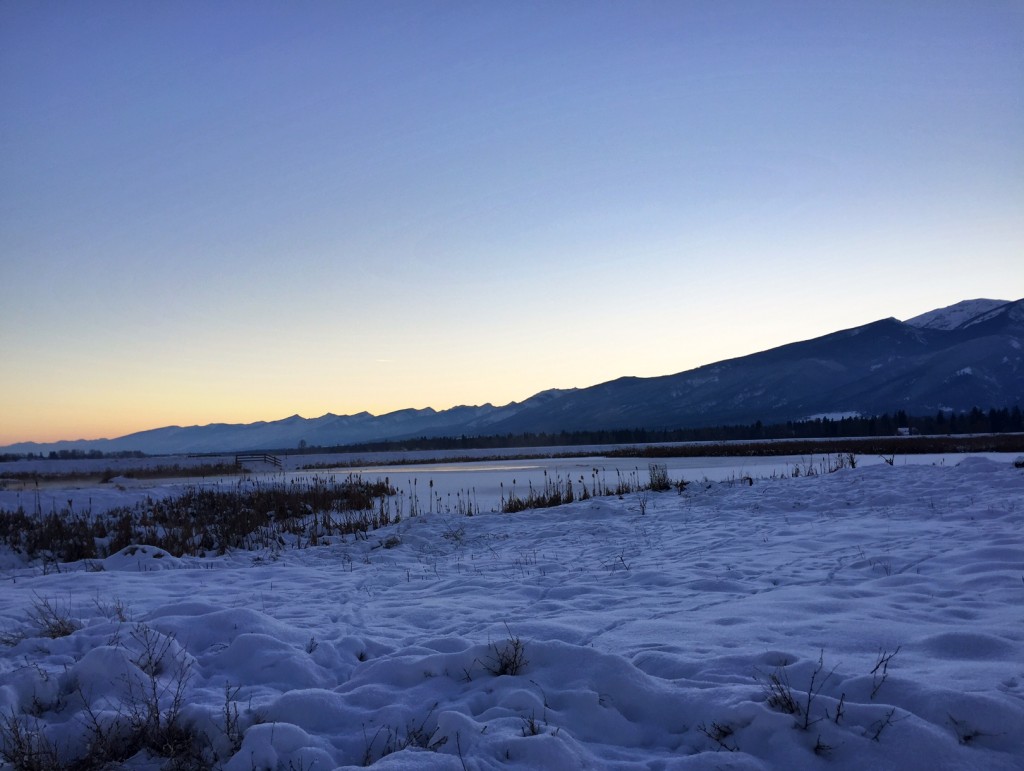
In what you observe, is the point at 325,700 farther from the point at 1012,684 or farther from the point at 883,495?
the point at 883,495

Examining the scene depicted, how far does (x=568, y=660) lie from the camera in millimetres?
4879

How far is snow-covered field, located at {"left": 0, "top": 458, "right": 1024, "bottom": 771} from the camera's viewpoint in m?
3.70

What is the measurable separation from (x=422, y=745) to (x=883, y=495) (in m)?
13.9

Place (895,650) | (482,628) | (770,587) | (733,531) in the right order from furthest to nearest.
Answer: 1. (733,531)
2. (770,587)
3. (482,628)
4. (895,650)

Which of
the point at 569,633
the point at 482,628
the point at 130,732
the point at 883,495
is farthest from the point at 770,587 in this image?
the point at 883,495

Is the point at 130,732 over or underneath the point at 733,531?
over

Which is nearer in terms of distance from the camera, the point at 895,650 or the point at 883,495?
the point at 895,650

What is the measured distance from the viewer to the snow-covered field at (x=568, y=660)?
370cm

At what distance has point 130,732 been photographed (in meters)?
4.03

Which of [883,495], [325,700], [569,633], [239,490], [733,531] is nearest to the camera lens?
[325,700]

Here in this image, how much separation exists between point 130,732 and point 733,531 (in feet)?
34.2

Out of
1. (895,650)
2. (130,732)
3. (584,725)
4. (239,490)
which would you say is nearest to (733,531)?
(895,650)

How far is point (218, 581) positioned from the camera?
961 centimetres

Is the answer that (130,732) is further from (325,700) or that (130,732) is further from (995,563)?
(995,563)
